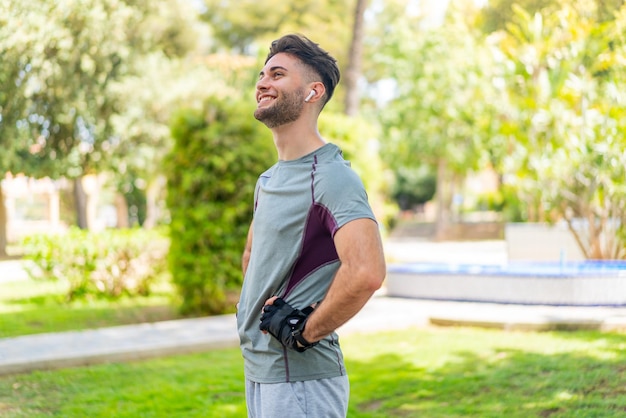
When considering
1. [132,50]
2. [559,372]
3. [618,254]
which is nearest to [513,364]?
[559,372]

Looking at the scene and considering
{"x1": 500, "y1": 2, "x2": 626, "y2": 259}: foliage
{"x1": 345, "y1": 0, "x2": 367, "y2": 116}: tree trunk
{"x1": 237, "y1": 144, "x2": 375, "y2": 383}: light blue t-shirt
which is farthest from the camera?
{"x1": 345, "y1": 0, "x2": 367, "y2": 116}: tree trunk

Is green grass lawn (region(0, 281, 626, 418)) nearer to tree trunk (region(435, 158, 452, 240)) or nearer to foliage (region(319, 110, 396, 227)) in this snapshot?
foliage (region(319, 110, 396, 227))

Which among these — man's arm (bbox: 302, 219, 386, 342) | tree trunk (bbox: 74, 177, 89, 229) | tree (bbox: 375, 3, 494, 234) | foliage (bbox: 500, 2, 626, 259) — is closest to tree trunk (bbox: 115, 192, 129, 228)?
tree (bbox: 375, 3, 494, 234)

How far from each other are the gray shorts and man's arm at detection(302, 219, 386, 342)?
213 millimetres

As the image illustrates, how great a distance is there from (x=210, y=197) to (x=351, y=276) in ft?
24.1

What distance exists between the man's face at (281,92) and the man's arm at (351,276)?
0.48 meters

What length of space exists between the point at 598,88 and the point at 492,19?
6.93 ft

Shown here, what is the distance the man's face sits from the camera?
2.33m

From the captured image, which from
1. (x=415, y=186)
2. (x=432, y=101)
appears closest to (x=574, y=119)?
(x=432, y=101)

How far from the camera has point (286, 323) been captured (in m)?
2.13

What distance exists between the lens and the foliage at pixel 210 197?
9125mm

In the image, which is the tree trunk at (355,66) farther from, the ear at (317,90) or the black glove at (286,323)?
the black glove at (286,323)

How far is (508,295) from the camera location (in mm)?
8969

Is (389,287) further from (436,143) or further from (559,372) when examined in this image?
(436,143)
